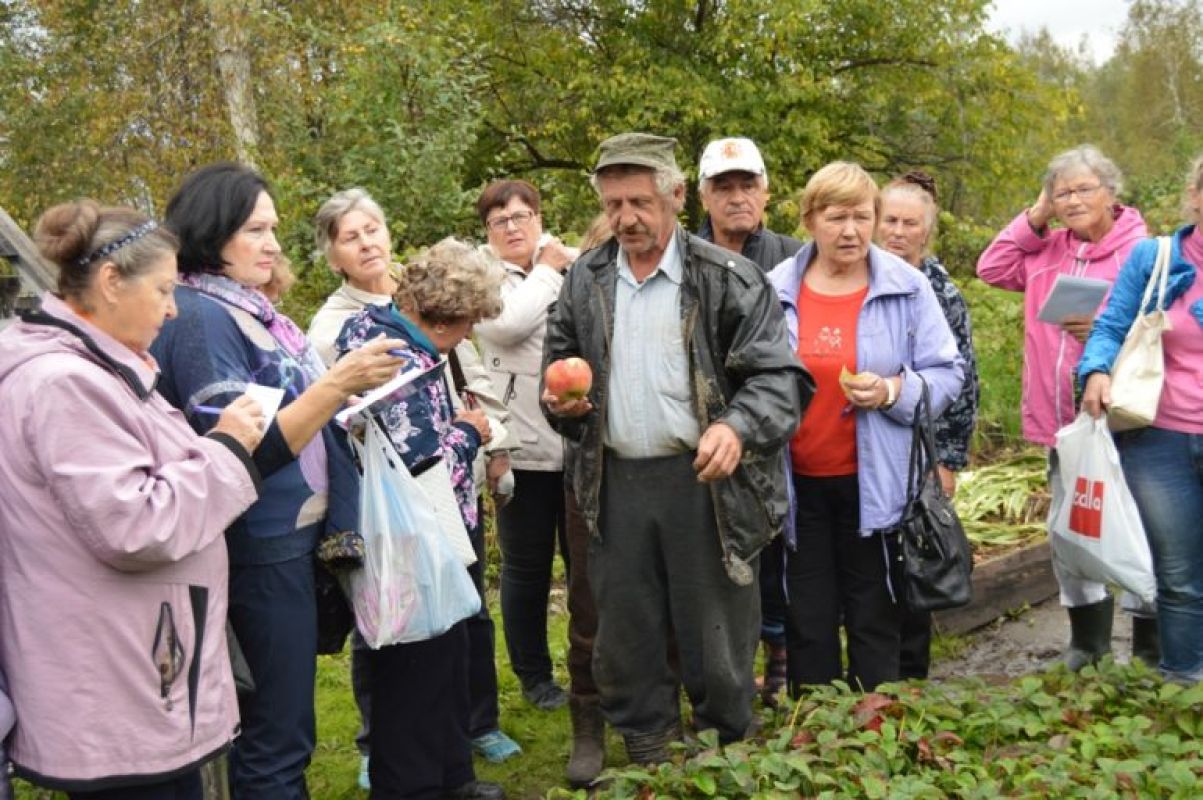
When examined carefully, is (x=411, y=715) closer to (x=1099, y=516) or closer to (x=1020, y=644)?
(x=1099, y=516)

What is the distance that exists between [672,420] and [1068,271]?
7.23 ft

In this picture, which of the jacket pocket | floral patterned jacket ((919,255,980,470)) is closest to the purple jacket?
floral patterned jacket ((919,255,980,470))

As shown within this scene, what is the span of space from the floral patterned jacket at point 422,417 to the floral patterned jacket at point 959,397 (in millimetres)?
1696

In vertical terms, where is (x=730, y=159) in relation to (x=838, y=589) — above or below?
above

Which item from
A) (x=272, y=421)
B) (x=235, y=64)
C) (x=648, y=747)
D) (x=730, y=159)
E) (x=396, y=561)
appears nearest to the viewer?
(x=272, y=421)

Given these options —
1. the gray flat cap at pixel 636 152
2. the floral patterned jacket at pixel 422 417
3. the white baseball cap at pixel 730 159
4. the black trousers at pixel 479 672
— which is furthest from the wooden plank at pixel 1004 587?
the gray flat cap at pixel 636 152

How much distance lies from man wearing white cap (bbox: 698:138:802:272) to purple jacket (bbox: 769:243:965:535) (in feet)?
2.30

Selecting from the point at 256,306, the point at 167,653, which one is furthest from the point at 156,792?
the point at 256,306

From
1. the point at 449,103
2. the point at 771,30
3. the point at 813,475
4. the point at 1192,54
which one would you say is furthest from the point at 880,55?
the point at 1192,54

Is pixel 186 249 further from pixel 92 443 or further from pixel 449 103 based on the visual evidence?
pixel 449 103

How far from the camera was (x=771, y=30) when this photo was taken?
1622 cm

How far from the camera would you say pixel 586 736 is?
423 cm

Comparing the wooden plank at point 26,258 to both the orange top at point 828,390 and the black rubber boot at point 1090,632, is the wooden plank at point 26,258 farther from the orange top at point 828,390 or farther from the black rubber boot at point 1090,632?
the black rubber boot at point 1090,632

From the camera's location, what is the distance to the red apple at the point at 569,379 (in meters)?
3.41
